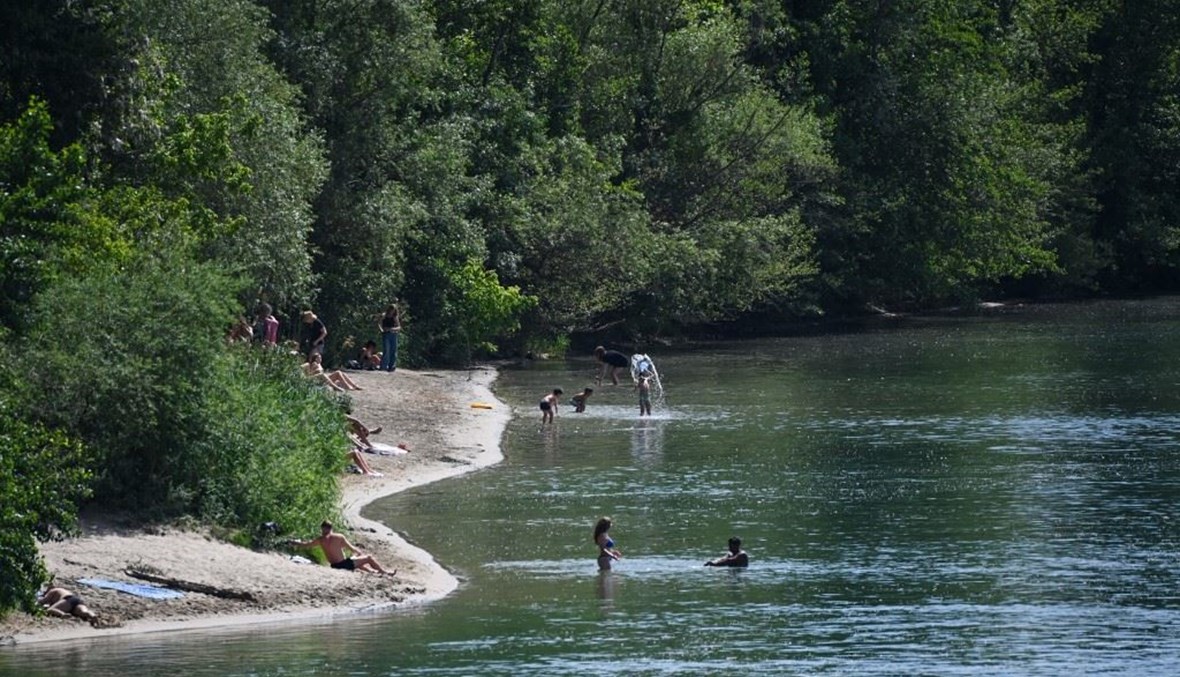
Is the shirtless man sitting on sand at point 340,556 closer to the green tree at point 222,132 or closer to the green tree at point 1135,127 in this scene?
the green tree at point 222,132

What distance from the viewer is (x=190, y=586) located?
82.5 ft

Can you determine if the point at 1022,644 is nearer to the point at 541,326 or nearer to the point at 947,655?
the point at 947,655

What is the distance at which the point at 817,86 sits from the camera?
77.2 m

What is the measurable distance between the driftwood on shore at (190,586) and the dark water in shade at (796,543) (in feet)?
3.99

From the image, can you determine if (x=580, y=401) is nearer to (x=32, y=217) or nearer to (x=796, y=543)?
(x=796, y=543)

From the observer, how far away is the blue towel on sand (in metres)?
24.5

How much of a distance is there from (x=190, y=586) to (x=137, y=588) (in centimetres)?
72

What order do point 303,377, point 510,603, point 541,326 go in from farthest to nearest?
point 541,326
point 303,377
point 510,603

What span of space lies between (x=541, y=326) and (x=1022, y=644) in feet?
127

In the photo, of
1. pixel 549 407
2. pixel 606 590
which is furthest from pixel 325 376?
pixel 606 590

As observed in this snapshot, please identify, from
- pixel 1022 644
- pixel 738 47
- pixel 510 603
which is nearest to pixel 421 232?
pixel 738 47

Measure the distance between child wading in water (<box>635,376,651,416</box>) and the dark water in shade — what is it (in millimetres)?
475

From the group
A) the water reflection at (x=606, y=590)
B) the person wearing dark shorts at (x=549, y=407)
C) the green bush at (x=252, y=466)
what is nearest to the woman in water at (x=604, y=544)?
the water reflection at (x=606, y=590)

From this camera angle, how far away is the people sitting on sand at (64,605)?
23.4 meters
